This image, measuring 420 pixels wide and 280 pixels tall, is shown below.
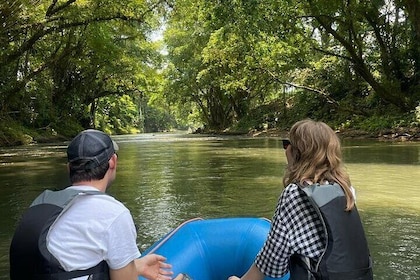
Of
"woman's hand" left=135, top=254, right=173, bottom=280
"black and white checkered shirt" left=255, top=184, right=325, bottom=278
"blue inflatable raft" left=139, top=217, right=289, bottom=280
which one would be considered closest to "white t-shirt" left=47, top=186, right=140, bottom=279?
"woman's hand" left=135, top=254, right=173, bottom=280

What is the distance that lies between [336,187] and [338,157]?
164 mm

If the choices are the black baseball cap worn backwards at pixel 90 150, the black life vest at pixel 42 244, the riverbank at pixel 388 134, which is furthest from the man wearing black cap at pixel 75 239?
the riverbank at pixel 388 134

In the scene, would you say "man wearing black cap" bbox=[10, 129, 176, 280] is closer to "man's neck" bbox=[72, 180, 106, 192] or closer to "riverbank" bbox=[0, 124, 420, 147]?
"man's neck" bbox=[72, 180, 106, 192]

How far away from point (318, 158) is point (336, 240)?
0.35 meters

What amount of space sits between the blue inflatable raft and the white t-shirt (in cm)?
97

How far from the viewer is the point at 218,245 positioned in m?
2.80

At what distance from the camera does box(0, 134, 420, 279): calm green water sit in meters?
4.40

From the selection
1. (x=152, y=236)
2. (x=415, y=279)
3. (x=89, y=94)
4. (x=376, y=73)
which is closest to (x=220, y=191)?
(x=152, y=236)

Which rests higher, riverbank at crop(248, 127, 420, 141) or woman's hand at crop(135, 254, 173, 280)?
riverbank at crop(248, 127, 420, 141)

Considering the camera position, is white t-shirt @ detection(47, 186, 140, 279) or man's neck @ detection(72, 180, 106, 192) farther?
man's neck @ detection(72, 180, 106, 192)

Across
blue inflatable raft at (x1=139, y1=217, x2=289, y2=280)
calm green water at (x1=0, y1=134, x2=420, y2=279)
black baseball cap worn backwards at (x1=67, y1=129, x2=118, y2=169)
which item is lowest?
calm green water at (x1=0, y1=134, x2=420, y2=279)

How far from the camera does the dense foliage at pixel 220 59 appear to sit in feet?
44.4

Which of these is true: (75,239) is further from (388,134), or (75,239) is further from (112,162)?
(388,134)

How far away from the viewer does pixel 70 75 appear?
28766 mm
